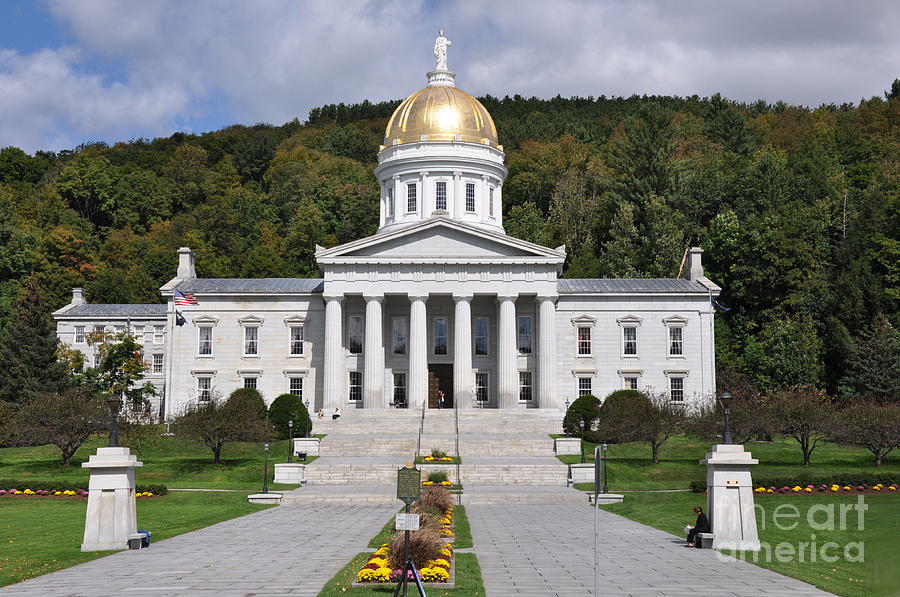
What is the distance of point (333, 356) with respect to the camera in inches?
2354

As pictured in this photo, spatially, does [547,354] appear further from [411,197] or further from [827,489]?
[827,489]

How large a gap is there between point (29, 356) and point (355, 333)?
23.3 metres

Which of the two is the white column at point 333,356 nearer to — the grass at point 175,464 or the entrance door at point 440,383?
the entrance door at point 440,383

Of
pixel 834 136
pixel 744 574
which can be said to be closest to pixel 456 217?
pixel 834 136

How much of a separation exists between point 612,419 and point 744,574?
85.4 feet

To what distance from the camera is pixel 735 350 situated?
72875 millimetres

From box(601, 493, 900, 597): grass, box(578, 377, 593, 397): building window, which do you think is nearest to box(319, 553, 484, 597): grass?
box(601, 493, 900, 597): grass

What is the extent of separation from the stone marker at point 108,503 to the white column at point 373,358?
37.8 m

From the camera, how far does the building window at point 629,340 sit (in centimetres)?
6341

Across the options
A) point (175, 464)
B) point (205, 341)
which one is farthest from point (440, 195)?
point (175, 464)

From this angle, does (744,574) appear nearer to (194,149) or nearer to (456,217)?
(456,217)

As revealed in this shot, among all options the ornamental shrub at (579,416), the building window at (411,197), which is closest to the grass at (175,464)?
the ornamental shrub at (579,416)

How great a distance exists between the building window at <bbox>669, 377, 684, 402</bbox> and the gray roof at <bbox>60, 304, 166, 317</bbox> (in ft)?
135

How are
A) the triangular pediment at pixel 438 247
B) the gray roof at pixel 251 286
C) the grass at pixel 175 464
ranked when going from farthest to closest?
the gray roof at pixel 251 286 → the triangular pediment at pixel 438 247 → the grass at pixel 175 464
